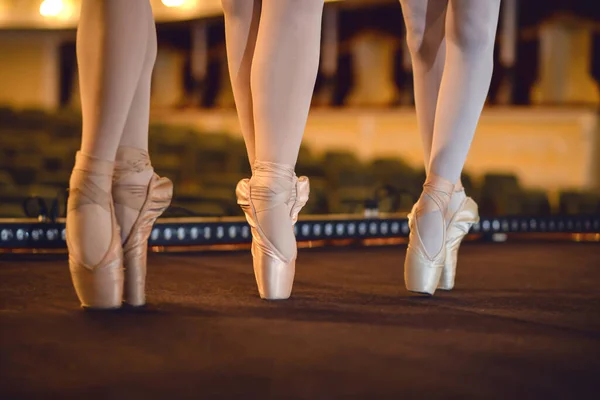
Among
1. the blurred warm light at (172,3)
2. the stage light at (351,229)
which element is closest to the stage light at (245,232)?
the stage light at (351,229)

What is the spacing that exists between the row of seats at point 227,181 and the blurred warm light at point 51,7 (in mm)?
4293

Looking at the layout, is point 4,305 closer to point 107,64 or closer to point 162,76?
point 107,64

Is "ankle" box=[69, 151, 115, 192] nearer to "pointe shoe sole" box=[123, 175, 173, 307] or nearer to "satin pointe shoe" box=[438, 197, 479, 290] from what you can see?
"pointe shoe sole" box=[123, 175, 173, 307]

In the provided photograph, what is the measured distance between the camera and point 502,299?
1.64 m

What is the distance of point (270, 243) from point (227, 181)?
2881 millimetres

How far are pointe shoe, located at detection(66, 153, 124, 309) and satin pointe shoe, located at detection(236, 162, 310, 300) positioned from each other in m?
0.24

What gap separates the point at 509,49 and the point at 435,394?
30.1ft

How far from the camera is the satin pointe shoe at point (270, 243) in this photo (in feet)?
5.21

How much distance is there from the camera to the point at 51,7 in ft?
37.3

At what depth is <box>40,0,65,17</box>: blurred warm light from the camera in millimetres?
11359

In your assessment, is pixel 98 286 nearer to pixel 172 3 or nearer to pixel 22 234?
pixel 22 234

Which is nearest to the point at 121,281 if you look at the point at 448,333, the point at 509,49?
the point at 448,333

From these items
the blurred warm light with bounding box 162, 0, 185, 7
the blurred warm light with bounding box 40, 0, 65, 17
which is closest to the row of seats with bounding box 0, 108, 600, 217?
the blurred warm light with bounding box 162, 0, 185, 7

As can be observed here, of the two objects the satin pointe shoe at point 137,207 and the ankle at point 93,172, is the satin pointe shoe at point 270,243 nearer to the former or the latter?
the satin pointe shoe at point 137,207
